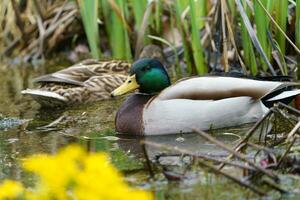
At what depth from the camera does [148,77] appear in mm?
6969

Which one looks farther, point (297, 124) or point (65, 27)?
point (65, 27)

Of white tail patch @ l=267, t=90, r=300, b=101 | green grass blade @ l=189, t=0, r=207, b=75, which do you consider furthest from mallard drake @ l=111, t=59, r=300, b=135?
green grass blade @ l=189, t=0, r=207, b=75

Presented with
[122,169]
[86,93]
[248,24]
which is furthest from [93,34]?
[122,169]

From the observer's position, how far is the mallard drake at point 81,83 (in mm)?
8352

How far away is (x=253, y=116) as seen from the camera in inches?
265

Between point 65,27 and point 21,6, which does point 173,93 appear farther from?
point 21,6

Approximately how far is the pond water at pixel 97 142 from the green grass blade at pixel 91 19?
96cm

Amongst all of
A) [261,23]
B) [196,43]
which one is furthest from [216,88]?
[196,43]

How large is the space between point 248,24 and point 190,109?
1031 mm

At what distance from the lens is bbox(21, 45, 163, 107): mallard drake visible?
329 inches

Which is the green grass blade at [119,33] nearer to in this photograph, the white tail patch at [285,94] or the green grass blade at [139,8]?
the green grass blade at [139,8]

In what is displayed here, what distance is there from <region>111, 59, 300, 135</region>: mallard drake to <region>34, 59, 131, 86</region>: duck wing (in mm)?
1987

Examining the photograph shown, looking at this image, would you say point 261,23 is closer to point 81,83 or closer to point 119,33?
point 81,83

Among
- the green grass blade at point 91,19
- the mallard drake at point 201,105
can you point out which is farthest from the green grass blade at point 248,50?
the green grass blade at point 91,19
